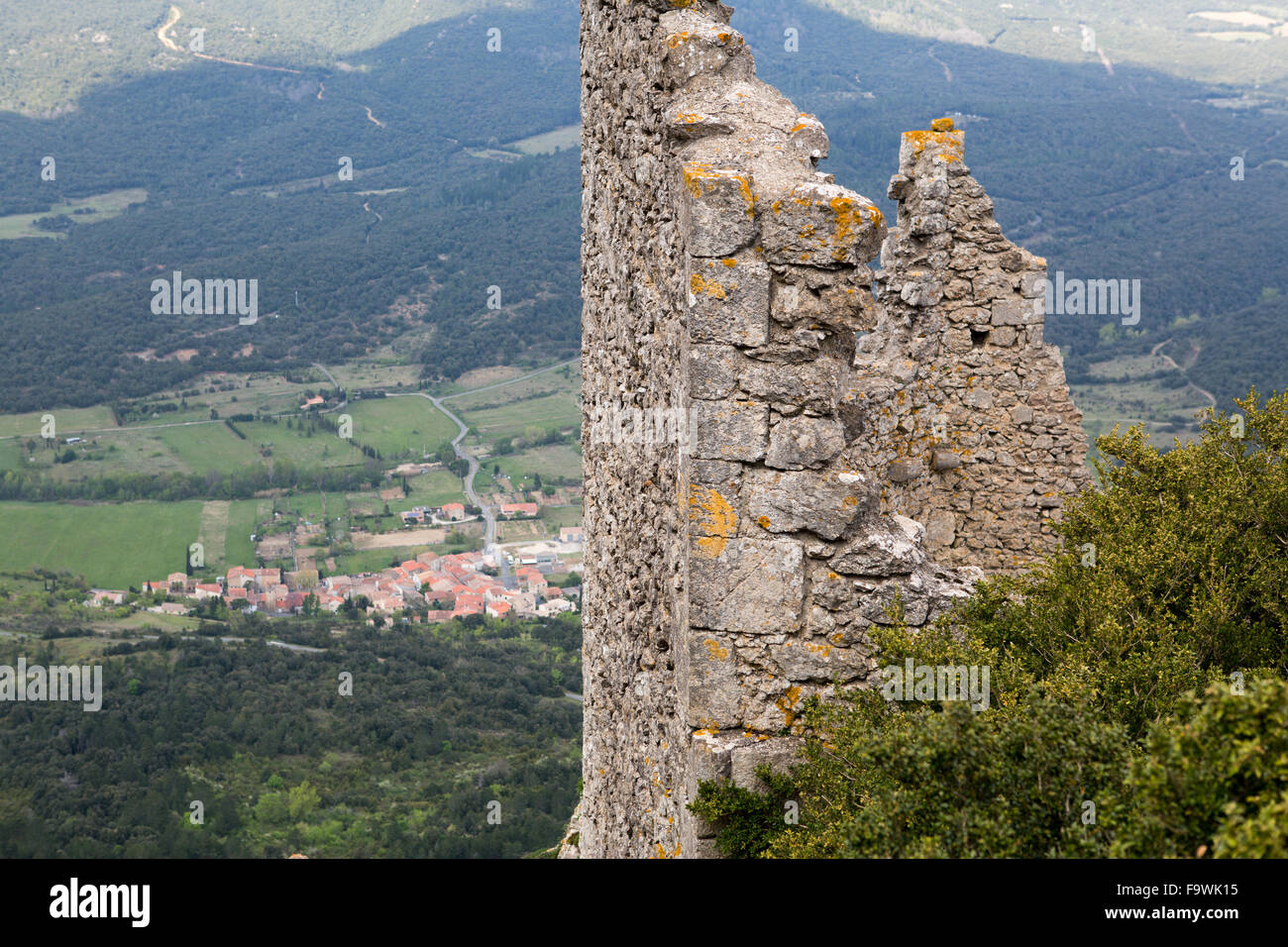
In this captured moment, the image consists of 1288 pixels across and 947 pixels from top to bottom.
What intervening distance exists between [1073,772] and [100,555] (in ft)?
153

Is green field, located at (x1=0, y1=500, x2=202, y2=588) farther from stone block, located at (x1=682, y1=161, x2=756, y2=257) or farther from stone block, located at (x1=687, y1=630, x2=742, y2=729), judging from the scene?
stone block, located at (x1=682, y1=161, x2=756, y2=257)

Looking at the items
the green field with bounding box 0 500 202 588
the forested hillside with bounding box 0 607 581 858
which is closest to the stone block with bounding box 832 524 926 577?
the forested hillside with bounding box 0 607 581 858

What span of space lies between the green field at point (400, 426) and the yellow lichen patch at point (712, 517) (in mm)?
52334

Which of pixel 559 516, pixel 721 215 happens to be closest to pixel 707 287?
pixel 721 215

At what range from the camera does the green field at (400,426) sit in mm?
56656

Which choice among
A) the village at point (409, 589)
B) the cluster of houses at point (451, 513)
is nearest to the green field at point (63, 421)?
the village at point (409, 589)

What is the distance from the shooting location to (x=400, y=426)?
192 ft

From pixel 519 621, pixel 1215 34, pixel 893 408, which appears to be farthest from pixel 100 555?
pixel 1215 34

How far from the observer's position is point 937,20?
117 meters

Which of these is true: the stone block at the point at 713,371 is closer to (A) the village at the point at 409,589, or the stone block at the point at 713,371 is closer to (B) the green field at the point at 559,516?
(A) the village at the point at 409,589

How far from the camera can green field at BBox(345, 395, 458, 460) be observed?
56.7 m

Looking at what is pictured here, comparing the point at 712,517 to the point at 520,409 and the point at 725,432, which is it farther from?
the point at 520,409

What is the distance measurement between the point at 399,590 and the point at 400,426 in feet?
67.8
